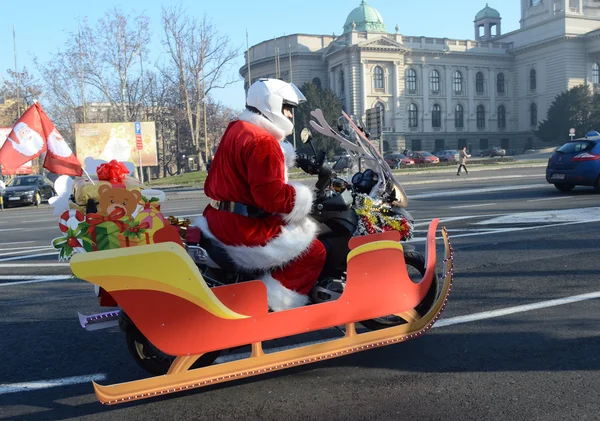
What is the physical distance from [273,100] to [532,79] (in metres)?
87.5

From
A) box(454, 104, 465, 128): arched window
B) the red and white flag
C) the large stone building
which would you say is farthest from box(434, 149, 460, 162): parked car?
the red and white flag

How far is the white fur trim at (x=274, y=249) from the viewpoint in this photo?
3524mm

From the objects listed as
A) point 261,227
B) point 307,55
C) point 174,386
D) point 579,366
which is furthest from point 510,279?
point 307,55

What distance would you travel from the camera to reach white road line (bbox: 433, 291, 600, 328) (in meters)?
4.63

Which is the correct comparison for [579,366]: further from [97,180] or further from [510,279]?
[97,180]

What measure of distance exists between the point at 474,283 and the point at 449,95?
261 ft

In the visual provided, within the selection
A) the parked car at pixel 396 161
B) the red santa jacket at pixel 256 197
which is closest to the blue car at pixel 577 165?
the parked car at pixel 396 161

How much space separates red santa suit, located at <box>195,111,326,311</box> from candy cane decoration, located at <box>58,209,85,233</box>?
29.8 inches

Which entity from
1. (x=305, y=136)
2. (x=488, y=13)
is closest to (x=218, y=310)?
(x=305, y=136)

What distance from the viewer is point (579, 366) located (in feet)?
11.9

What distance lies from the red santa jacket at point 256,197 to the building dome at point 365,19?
80022 mm

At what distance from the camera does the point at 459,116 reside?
269 ft

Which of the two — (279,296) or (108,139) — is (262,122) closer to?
(279,296)

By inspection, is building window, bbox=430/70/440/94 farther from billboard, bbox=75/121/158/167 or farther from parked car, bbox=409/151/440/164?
billboard, bbox=75/121/158/167
